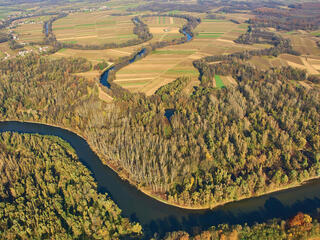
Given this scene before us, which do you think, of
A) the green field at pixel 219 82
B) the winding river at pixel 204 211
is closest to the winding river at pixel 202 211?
the winding river at pixel 204 211

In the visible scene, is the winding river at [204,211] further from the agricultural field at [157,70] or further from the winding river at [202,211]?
Result: the agricultural field at [157,70]

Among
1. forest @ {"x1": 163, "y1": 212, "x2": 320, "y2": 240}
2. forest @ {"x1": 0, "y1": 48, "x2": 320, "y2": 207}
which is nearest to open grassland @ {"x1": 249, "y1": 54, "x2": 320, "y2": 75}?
forest @ {"x1": 0, "y1": 48, "x2": 320, "y2": 207}

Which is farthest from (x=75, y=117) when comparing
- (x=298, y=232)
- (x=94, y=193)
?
(x=298, y=232)

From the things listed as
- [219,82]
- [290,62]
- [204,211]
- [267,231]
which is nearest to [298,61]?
[290,62]

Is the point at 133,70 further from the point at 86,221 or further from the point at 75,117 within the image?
the point at 86,221

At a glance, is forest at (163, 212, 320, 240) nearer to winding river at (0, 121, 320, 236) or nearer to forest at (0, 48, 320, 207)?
winding river at (0, 121, 320, 236)

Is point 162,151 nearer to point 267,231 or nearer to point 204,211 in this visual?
point 204,211
